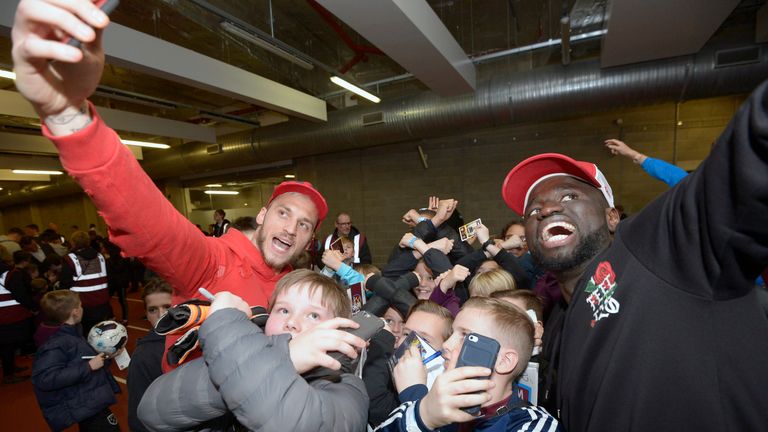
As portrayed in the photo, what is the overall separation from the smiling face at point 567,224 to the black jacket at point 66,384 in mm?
3320

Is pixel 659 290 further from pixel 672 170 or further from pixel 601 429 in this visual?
pixel 672 170

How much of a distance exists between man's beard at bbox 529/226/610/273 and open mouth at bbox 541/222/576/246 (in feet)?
0.19

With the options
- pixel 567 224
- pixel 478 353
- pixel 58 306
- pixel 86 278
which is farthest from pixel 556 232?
pixel 86 278

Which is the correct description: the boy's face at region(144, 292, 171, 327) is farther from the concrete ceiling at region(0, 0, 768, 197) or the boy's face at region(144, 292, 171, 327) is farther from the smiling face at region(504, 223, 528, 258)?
the smiling face at region(504, 223, 528, 258)

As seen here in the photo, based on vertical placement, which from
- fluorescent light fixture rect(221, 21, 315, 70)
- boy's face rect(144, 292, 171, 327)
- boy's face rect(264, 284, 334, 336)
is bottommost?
boy's face rect(144, 292, 171, 327)

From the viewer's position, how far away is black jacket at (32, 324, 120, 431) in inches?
98.0

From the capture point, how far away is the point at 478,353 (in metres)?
1.04

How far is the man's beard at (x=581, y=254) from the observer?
1.33 meters

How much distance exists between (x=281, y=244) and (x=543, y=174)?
1.40 metres

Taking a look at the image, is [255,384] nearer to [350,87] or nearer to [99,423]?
[99,423]

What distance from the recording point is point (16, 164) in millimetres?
9320

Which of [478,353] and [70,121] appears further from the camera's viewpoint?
[478,353]

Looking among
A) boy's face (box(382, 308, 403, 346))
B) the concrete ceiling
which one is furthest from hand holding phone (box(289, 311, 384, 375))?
the concrete ceiling

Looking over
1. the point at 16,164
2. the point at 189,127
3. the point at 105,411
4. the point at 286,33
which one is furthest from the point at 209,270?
the point at 16,164
